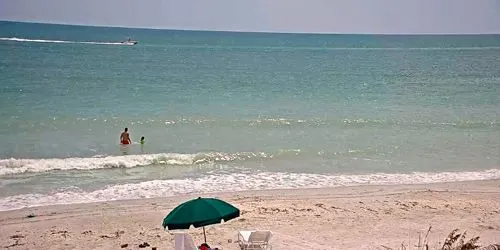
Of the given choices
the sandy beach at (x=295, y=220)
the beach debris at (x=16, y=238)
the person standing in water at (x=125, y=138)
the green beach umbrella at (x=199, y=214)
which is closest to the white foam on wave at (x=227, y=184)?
the sandy beach at (x=295, y=220)

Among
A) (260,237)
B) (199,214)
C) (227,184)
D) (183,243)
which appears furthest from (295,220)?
(199,214)

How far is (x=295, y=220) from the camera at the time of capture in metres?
14.2

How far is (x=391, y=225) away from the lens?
14.0 m

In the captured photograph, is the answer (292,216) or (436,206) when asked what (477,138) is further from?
(292,216)

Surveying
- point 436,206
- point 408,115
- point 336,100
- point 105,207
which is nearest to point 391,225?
point 436,206

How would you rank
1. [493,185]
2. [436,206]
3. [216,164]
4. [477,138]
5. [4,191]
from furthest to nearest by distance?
[477,138], [216,164], [493,185], [4,191], [436,206]

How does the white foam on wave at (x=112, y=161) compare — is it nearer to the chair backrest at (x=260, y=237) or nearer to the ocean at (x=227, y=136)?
the ocean at (x=227, y=136)

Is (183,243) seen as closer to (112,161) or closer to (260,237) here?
(260,237)

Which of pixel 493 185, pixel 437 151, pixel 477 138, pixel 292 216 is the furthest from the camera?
pixel 477 138

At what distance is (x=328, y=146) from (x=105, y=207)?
436 inches

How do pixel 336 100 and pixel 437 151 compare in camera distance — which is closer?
pixel 437 151

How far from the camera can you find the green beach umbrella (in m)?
10.1

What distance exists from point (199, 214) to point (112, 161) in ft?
35.2

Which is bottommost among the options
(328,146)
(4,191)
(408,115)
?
(4,191)
